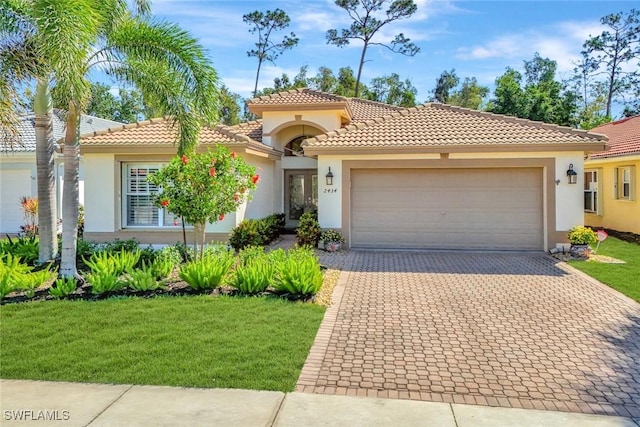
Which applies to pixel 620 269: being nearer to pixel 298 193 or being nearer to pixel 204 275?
pixel 204 275

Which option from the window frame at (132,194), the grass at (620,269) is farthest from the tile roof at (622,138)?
the window frame at (132,194)

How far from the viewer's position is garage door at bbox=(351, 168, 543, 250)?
48.0ft

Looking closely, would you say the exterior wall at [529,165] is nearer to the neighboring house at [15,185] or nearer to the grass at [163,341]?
the grass at [163,341]

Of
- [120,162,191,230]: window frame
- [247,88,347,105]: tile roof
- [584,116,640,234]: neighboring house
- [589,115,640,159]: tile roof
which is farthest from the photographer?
[247,88,347,105]: tile roof

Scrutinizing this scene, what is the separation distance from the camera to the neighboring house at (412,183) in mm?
14242

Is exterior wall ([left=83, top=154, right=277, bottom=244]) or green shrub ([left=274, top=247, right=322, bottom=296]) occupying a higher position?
exterior wall ([left=83, top=154, right=277, bottom=244])

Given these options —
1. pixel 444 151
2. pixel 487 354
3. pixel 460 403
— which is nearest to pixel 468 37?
pixel 444 151

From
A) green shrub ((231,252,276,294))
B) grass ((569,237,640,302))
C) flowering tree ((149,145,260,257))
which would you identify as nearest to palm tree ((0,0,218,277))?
flowering tree ((149,145,260,257))

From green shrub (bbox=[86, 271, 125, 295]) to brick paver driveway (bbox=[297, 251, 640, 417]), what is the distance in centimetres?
424

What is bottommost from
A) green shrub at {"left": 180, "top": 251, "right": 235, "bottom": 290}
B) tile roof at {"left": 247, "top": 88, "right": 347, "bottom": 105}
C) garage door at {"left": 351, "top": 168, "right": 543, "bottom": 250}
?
green shrub at {"left": 180, "top": 251, "right": 235, "bottom": 290}

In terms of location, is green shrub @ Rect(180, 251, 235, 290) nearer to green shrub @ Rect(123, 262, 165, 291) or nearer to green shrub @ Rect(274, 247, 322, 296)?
green shrub @ Rect(123, 262, 165, 291)

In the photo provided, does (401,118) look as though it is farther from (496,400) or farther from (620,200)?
(496,400)

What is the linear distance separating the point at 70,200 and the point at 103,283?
7.59 feet

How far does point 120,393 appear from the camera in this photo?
5.10 m
